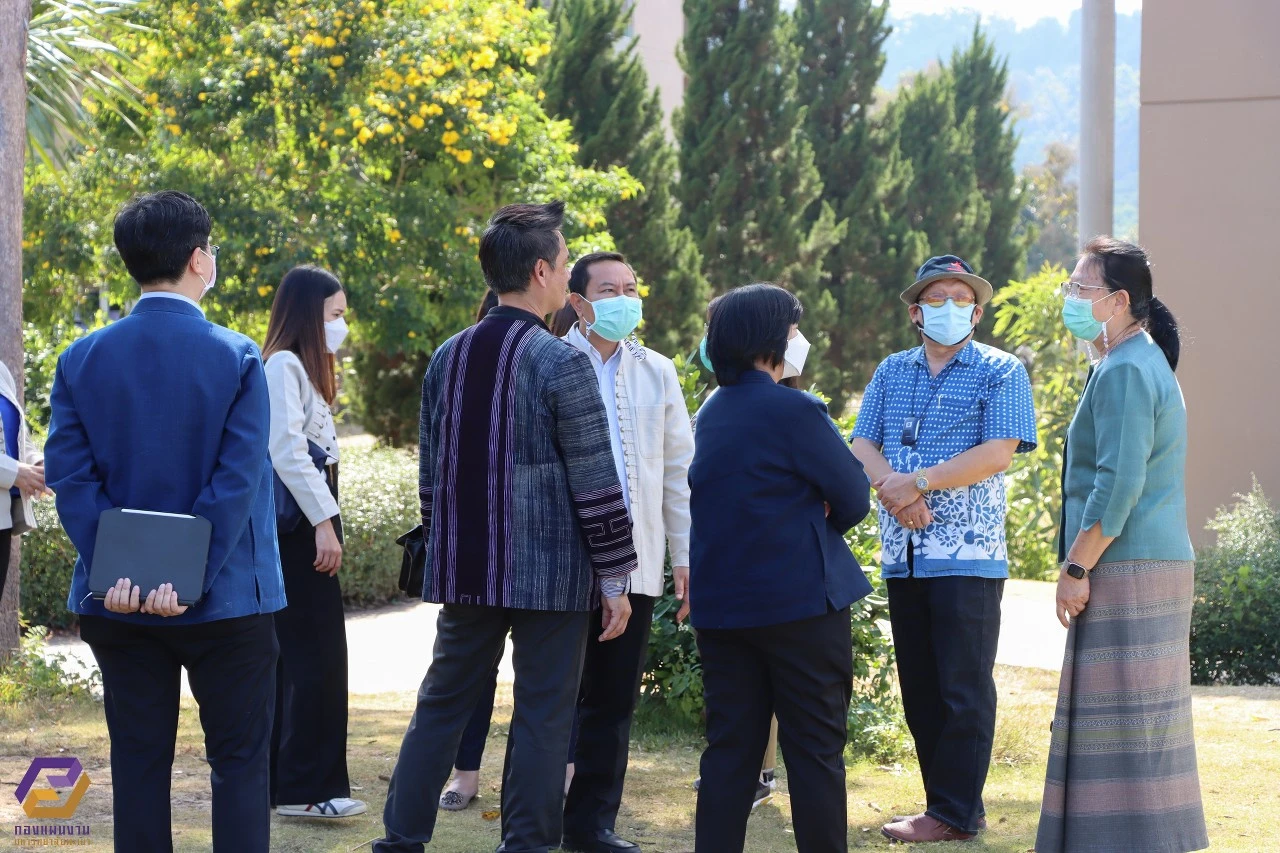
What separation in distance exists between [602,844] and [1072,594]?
160cm

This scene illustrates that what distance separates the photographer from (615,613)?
3785 mm

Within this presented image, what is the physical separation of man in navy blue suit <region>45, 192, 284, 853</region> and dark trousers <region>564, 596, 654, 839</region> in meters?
1.16

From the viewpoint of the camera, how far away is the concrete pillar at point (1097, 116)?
1231 centimetres

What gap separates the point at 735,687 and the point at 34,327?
10.0 m

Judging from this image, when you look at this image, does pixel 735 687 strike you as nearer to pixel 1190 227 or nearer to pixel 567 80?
pixel 1190 227

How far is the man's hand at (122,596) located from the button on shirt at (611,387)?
5.19 feet

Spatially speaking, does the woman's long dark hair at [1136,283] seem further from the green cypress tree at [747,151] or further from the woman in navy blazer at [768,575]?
the green cypress tree at [747,151]

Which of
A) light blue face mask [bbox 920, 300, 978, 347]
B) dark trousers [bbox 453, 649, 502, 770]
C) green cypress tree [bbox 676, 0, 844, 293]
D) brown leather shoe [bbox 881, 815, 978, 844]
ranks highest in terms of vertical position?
green cypress tree [bbox 676, 0, 844, 293]

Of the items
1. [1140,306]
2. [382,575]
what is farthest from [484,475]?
[382,575]

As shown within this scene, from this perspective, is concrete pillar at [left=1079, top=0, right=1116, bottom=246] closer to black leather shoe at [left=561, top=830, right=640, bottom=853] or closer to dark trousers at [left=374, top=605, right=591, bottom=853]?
black leather shoe at [left=561, top=830, right=640, bottom=853]

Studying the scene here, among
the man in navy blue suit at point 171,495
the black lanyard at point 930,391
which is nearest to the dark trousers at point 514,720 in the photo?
the man in navy blue suit at point 171,495

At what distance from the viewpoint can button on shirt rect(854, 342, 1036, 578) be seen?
4.41m

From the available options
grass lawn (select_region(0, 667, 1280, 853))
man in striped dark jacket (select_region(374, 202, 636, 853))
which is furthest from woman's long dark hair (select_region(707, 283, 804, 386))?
grass lawn (select_region(0, 667, 1280, 853))

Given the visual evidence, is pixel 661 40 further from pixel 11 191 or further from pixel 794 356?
pixel 794 356
